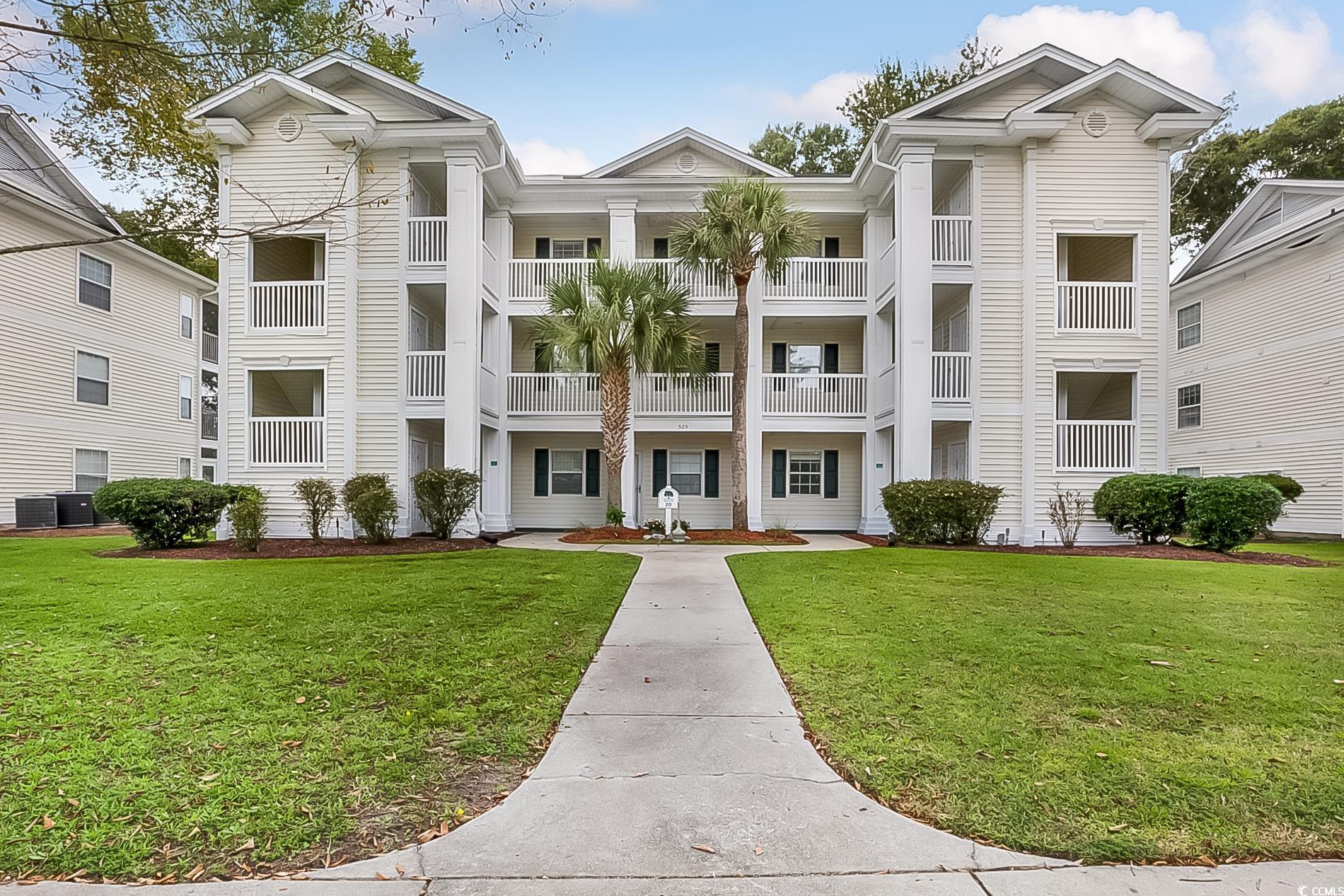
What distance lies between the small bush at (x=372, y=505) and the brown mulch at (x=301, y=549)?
0.25 meters

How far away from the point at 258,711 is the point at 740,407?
12.1m

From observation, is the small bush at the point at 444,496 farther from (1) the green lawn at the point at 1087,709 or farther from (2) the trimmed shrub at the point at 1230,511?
(2) the trimmed shrub at the point at 1230,511

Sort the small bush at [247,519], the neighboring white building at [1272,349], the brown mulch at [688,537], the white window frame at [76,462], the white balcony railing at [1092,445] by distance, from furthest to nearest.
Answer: the white window frame at [76,462] < the neighboring white building at [1272,349] < the white balcony railing at [1092,445] < the brown mulch at [688,537] < the small bush at [247,519]

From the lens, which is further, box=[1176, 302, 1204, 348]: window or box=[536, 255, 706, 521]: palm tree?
box=[1176, 302, 1204, 348]: window

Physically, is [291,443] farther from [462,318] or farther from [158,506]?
[462,318]

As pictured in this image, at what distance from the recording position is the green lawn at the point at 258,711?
2846mm

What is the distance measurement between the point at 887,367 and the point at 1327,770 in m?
13.7

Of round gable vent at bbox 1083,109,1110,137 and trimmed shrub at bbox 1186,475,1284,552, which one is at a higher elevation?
round gable vent at bbox 1083,109,1110,137

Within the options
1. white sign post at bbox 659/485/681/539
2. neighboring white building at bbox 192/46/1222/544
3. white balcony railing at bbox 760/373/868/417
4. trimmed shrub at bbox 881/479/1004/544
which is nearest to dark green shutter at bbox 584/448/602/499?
neighboring white building at bbox 192/46/1222/544

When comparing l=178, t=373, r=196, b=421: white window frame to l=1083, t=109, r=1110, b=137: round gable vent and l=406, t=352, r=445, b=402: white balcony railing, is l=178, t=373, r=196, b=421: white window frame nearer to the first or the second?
l=406, t=352, r=445, b=402: white balcony railing

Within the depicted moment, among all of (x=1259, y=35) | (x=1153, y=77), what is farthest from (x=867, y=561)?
(x=1259, y=35)

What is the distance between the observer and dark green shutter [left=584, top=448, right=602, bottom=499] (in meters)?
18.7

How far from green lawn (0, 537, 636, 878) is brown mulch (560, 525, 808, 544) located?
257 inches

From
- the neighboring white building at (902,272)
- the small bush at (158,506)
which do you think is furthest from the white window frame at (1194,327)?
the small bush at (158,506)
